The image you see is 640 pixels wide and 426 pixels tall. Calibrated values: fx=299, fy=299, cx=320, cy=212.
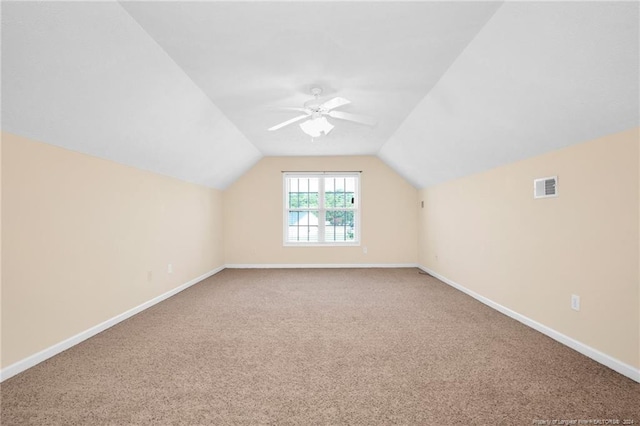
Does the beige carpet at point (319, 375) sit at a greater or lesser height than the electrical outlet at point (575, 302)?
lesser

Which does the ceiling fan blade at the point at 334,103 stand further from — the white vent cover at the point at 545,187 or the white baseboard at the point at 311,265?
the white baseboard at the point at 311,265

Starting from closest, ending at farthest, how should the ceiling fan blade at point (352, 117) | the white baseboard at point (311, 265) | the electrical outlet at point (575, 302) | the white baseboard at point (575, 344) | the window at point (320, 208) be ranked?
1. the white baseboard at point (575, 344)
2. the electrical outlet at point (575, 302)
3. the ceiling fan blade at point (352, 117)
4. the white baseboard at point (311, 265)
5. the window at point (320, 208)

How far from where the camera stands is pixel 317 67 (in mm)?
2508

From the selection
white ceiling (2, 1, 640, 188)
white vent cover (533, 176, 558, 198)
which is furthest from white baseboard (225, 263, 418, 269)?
white vent cover (533, 176, 558, 198)

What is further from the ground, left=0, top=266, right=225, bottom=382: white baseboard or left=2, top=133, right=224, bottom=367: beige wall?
left=2, top=133, right=224, bottom=367: beige wall

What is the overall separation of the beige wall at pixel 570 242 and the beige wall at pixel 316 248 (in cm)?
227

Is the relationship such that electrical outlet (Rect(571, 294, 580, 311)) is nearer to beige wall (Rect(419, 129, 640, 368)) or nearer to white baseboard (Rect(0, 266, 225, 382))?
beige wall (Rect(419, 129, 640, 368))

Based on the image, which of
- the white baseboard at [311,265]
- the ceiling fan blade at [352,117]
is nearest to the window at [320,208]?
the white baseboard at [311,265]

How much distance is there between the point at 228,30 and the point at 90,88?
110 cm

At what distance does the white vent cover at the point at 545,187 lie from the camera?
2.66 m

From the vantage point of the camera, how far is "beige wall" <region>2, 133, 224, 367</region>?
2.11 metres

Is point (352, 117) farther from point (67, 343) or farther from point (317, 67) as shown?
point (67, 343)

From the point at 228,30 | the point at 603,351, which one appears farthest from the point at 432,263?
the point at 228,30

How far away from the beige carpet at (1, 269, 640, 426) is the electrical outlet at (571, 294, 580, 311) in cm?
35
